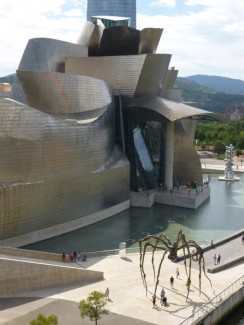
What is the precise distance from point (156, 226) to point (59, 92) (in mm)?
11702

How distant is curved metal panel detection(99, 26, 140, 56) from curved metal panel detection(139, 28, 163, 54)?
0.50 m

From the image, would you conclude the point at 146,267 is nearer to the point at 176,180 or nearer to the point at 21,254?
the point at 21,254

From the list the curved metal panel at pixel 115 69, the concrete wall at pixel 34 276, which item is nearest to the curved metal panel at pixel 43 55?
the curved metal panel at pixel 115 69

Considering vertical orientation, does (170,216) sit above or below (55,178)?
below

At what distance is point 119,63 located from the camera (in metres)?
42.4

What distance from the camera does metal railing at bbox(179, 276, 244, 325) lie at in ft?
61.0

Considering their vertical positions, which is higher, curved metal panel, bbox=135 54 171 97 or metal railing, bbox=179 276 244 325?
curved metal panel, bbox=135 54 171 97

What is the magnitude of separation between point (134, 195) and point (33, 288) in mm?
21022

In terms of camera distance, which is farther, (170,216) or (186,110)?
A: (186,110)

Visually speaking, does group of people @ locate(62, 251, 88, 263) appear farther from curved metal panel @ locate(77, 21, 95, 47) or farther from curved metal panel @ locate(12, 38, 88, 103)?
curved metal panel @ locate(77, 21, 95, 47)

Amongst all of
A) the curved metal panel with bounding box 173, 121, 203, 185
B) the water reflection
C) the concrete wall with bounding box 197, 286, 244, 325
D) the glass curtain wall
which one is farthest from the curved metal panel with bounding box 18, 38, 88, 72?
the concrete wall with bounding box 197, 286, 244, 325

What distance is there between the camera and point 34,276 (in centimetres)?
2148

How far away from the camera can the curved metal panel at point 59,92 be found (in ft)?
116

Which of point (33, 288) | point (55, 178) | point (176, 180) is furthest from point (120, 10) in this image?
point (33, 288)
